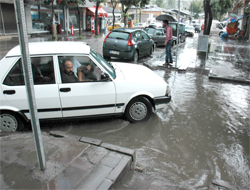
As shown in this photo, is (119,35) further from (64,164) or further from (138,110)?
(64,164)

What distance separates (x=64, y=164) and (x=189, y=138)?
2.58 metres

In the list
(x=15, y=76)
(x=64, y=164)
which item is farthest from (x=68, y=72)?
(x=64, y=164)

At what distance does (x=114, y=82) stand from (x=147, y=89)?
0.77 meters

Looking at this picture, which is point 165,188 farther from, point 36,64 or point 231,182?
point 36,64

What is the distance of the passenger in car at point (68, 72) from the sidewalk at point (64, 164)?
1.16 metres

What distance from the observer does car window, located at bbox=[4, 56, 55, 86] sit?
4074 millimetres

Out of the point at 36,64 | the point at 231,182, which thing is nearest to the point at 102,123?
the point at 36,64

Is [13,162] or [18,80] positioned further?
[18,80]

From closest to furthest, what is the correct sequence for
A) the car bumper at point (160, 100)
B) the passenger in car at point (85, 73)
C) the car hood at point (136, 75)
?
the passenger in car at point (85, 73), the car hood at point (136, 75), the car bumper at point (160, 100)

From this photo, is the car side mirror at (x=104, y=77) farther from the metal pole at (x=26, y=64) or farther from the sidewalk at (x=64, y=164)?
the metal pole at (x=26, y=64)

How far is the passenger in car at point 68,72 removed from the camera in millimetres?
Result: 4234

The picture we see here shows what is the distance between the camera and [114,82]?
4465mm

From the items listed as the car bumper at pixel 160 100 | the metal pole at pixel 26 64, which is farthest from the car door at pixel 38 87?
the car bumper at pixel 160 100

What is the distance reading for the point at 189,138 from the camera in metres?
4.43
